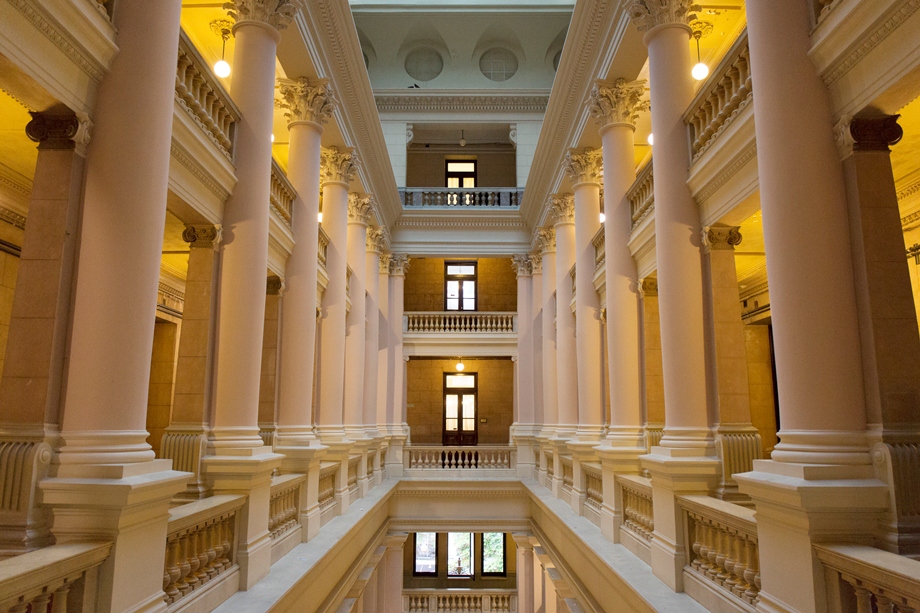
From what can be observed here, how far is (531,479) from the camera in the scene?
18.3m

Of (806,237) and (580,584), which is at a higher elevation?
(806,237)

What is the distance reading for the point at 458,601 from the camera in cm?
2083

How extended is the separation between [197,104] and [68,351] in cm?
309

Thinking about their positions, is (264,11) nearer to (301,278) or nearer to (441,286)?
(301,278)

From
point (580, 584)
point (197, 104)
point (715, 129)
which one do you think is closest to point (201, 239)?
point (197, 104)

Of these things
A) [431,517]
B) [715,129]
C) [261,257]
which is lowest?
[431,517]

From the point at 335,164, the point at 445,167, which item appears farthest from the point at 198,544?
the point at 445,167

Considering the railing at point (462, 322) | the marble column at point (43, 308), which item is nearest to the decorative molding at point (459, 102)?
the railing at point (462, 322)

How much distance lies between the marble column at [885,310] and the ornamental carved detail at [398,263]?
16.6 metres

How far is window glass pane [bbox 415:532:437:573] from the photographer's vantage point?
76.2ft

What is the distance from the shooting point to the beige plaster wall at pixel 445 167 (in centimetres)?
2394

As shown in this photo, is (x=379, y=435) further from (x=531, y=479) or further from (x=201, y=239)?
(x=201, y=239)

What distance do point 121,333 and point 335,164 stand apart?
28.4 feet

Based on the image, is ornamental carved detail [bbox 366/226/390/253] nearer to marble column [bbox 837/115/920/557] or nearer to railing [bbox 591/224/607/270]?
railing [bbox 591/224/607/270]
